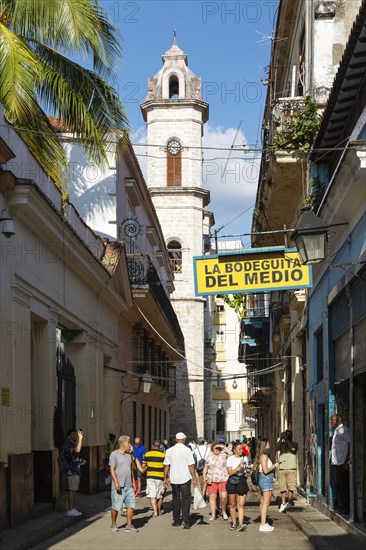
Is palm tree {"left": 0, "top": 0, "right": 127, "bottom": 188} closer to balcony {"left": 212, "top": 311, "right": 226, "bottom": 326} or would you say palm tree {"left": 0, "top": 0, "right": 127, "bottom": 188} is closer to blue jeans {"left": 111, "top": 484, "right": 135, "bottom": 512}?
blue jeans {"left": 111, "top": 484, "right": 135, "bottom": 512}

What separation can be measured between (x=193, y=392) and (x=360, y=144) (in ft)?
165

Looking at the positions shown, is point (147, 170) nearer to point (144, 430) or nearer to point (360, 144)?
point (144, 430)

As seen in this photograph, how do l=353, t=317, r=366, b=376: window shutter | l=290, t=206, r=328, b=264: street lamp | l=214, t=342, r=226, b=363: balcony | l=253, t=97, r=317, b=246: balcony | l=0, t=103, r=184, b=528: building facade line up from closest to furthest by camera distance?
l=290, t=206, r=328, b=264: street lamp < l=353, t=317, r=366, b=376: window shutter < l=0, t=103, r=184, b=528: building facade < l=253, t=97, r=317, b=246: balcony < l=214, t=342, r=226, b=363: balcony

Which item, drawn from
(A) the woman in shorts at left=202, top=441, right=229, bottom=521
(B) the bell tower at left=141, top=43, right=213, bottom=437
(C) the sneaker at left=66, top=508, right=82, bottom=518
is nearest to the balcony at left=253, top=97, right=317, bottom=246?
(A) the woman in shorts at left=202, top=441, right=229, bottom=521

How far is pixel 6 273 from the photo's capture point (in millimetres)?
15266

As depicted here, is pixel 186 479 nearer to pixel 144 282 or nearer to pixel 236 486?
pixel 236 486

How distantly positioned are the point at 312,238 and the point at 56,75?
223 inches

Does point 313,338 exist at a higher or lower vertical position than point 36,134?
lower

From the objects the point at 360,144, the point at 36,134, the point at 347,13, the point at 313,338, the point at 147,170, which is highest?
the point at 147,170

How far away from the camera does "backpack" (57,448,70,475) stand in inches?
721

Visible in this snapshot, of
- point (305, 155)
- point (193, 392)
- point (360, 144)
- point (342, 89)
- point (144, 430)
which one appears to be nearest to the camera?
point (360, 144)

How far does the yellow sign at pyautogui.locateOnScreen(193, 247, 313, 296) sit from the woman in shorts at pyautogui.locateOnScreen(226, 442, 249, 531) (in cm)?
294

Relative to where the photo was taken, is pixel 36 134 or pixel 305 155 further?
pixel 305 155

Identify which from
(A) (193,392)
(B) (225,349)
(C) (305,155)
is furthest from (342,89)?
(B) (225,349)
